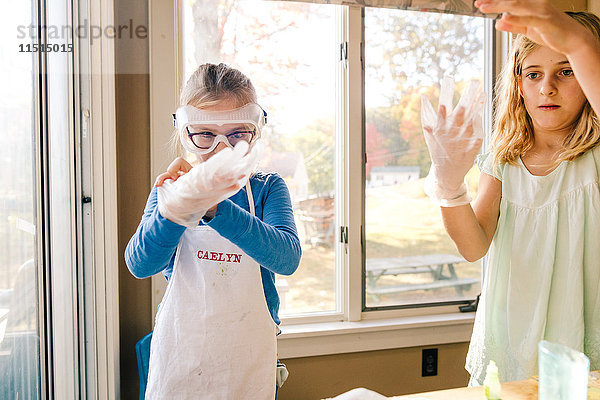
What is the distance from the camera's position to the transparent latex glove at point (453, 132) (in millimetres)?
995

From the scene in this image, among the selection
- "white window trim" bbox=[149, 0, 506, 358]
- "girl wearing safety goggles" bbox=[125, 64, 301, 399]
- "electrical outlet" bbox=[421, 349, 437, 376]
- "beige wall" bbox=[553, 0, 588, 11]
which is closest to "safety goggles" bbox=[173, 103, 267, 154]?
"girl wearing safety goggles" bbox=[125, 64, 301, 399]

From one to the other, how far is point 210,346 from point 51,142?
2.13 ft

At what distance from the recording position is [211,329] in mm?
1192

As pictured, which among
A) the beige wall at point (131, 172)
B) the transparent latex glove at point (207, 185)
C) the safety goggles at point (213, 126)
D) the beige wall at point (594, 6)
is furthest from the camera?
the beige wall at point (594, 6)

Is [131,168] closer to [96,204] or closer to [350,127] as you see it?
[96,204]

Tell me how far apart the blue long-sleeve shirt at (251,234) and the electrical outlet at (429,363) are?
1.33 metres

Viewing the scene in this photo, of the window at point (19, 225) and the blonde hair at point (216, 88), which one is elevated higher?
the blonde hair at point (216, 88)

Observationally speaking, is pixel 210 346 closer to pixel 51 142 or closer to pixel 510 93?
pixel 51 142

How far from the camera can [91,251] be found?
64.0 inches

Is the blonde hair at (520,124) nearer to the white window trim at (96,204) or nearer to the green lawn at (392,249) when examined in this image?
the green lawn at (392,249)

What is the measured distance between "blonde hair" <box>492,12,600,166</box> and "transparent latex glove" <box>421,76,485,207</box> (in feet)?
0.87

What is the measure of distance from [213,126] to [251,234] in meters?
0.30

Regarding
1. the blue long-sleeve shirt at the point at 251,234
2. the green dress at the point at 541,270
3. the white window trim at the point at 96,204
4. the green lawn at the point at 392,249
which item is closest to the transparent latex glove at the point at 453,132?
the green dress at the point at 541,270

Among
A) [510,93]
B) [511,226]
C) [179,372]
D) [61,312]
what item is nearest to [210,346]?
[179,372]
